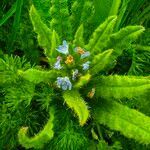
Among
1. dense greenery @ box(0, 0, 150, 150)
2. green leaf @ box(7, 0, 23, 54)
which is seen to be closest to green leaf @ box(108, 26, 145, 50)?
dense greenery @ box(0, 0, 150, 150)

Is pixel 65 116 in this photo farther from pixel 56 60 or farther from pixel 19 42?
pixel 19 42

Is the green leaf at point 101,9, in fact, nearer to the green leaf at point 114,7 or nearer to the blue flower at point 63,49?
the green leaf at point 114,7

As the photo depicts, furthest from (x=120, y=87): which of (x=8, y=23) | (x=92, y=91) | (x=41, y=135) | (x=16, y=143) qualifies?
(x=8, y=23)

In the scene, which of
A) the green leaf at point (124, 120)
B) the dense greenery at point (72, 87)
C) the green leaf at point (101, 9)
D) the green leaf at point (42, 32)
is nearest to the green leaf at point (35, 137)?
the dense greenery at point (72, 87)

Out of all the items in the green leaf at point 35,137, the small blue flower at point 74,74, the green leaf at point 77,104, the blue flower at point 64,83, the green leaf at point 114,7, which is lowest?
the green leaf at point 35,137

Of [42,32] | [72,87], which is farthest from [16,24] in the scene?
[72,87]

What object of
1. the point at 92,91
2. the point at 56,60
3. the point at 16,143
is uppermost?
the point at 56,60

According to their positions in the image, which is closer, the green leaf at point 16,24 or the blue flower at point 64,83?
the blue flower at point 64,83
